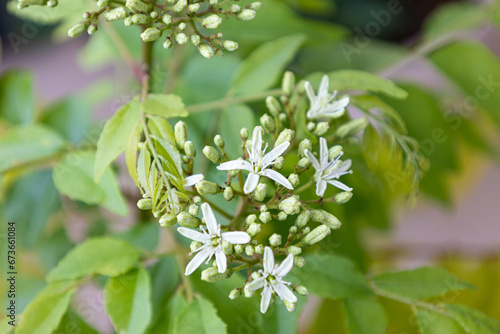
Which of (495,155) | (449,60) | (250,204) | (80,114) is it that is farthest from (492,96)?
(80,114)

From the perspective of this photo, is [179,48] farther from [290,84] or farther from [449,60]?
[449,60]

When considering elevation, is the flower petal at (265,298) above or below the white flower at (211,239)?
below

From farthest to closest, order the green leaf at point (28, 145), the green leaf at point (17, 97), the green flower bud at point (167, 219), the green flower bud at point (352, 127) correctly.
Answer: the green leaf at point (17, 97) → the green leaf at point (28, 145) → the green flower bud at point (352, 127) → the green flower bud at point (167, 219)

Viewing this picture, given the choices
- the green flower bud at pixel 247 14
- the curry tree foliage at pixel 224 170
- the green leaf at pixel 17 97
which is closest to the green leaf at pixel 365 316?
the curry tree foliage at pixel 224 170

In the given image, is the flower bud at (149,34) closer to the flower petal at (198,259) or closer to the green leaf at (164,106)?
the green leaf at (164,106)

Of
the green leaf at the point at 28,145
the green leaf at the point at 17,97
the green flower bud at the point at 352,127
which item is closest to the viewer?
the green flower bud at the point at 352,127

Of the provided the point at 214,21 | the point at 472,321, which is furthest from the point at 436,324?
the point at 214,21
